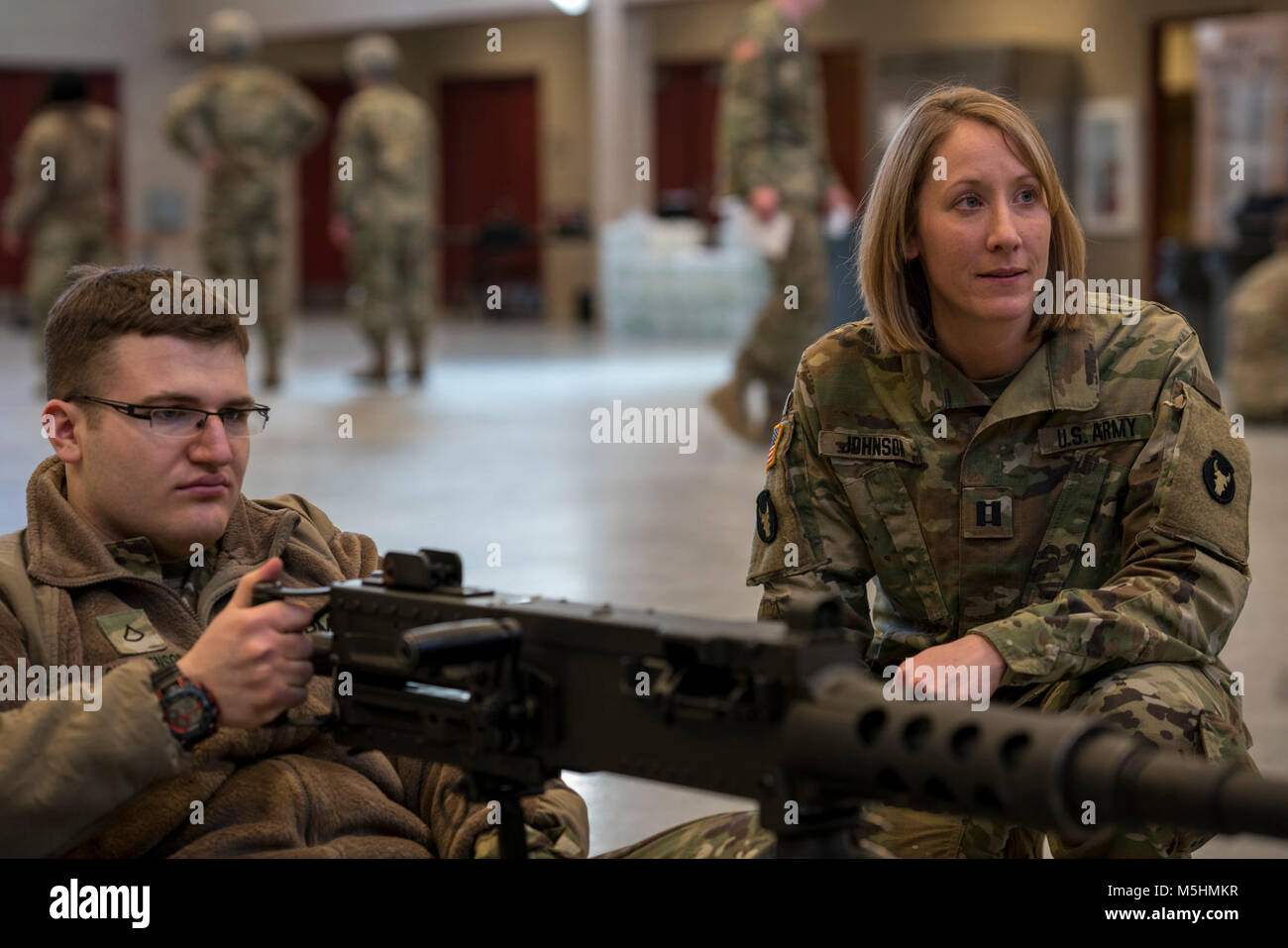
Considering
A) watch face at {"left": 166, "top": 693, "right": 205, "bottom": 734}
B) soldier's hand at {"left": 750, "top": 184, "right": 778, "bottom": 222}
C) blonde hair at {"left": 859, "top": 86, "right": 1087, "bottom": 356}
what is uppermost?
soldier's hand at {"left": 750, "top": 184, "right": 778, "bottom": 222}

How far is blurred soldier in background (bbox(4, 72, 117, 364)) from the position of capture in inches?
408

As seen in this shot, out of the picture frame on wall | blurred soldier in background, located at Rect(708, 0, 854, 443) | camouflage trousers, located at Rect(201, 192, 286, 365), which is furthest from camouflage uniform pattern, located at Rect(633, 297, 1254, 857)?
the picture frame on wall

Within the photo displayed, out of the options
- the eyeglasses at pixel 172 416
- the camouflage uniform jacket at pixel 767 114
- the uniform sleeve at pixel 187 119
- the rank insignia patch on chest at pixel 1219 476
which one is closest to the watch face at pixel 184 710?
the eyeglasses at pixel 172 416

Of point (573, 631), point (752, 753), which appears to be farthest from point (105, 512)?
point (752, 753)

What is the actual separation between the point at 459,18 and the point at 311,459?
430 inches

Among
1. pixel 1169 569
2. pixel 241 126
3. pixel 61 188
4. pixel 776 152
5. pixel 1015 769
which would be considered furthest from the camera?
pixel 61 188

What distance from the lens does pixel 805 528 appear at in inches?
89.7

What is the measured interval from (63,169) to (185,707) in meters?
9.66

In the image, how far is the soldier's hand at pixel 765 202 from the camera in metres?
7.60

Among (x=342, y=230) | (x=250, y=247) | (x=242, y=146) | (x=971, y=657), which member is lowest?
(x=971, y=657)

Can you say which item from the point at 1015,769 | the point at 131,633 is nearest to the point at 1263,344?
the point at 131,633

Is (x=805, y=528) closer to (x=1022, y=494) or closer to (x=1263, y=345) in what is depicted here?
(x=1022, y=494)

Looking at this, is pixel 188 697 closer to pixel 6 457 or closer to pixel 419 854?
pixel 419 854

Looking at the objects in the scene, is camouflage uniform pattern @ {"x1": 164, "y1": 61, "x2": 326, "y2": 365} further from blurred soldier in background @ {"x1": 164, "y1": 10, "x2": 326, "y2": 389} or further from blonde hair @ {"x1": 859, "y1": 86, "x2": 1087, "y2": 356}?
blonde hair @ {"x1": 859, "y1": 86, "x2": 1087, "y2": 356}
